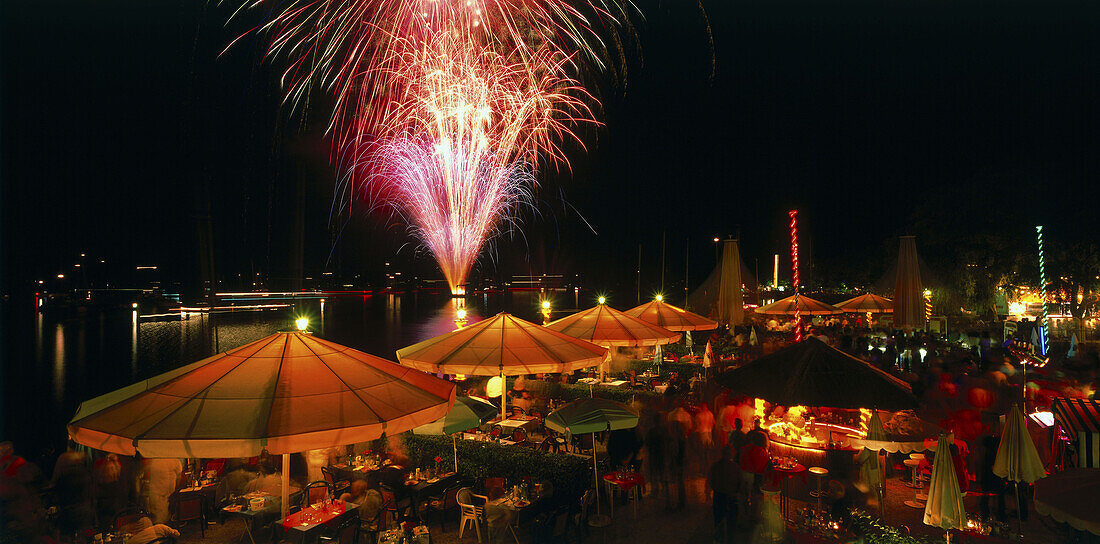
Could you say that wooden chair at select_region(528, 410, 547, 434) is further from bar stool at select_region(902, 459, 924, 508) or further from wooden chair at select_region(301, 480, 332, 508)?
bar stool at select_region(902, 459, 924, 508)

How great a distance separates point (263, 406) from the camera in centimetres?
536

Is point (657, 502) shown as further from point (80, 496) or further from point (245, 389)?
point (80, 496)

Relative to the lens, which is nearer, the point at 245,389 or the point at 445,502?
the point at 245,389

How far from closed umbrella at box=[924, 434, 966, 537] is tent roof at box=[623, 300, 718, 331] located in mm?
11309

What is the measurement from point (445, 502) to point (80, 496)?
5416 mm

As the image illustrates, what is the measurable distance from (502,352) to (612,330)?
4.91 m

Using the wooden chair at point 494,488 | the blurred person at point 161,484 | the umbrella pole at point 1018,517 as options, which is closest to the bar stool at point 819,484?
the umbrella pole at point 1018,517

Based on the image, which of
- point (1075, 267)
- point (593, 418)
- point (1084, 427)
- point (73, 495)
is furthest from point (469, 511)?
point (1075, 267)

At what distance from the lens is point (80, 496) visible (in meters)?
8.34

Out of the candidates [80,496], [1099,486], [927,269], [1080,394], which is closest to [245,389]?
[80,496]

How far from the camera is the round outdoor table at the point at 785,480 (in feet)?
27.6

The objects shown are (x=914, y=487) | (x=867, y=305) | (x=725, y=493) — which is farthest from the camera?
(x=867, y=305)

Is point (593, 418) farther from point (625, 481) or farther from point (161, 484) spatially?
point (161, 484)

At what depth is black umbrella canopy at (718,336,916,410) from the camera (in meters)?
7.91
